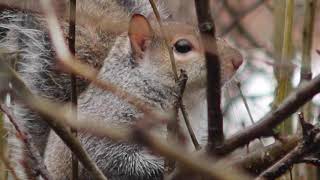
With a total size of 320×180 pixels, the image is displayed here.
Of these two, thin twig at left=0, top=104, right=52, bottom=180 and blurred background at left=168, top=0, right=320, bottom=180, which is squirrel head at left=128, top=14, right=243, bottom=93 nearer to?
blurred background at left=168, top=0, right=320, bottom=180

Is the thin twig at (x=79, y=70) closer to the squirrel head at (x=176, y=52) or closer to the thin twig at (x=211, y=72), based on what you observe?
the thin twig at (x=211, y=72)

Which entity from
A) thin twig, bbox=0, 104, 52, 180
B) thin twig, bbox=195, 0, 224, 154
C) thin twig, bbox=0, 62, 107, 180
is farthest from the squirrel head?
thin twig, bbox=195, 0, 224, 154

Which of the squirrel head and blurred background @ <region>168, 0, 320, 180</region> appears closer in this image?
blurred background @ <region>168, 0, 320, 180</region>

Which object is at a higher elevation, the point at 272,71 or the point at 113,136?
the point at 272,71

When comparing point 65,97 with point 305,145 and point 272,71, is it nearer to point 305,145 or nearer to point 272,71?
point 272,71

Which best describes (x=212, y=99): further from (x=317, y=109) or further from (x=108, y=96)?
(x=108, y=96)

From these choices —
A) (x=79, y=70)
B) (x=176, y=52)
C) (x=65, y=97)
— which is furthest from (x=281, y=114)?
(x=65, y=97)

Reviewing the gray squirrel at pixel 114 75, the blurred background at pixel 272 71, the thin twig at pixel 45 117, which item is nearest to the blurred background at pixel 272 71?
the blurred background at pixel 272 71
